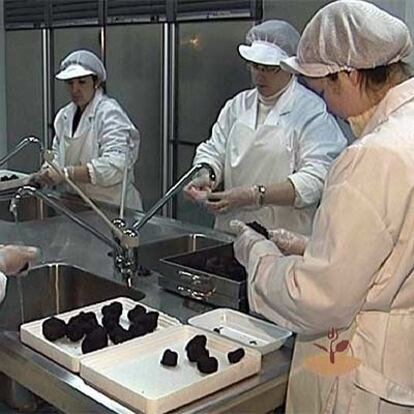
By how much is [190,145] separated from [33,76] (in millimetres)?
1369

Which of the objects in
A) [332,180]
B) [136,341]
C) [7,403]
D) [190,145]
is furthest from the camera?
[190,145]

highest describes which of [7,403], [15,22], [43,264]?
[15,22]

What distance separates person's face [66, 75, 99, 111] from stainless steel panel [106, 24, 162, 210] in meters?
0.49

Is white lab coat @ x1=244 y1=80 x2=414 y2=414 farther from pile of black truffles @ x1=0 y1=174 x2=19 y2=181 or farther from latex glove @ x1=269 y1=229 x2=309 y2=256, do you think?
pile of black truffles @ x1=0 y1=174 x2=19 y2=181

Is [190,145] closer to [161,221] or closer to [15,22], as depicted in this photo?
[161,221]

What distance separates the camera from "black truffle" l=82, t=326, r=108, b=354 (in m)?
1.09

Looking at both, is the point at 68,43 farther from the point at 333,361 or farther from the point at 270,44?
the point at 333,361

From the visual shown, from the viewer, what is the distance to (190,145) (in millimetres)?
2947

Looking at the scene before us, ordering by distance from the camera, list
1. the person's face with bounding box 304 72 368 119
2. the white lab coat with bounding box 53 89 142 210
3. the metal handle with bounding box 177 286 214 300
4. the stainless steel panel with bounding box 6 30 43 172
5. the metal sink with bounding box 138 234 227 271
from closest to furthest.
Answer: the person's face with bounding box 304 72 368 119, the metal handle with bounding box 177 286 214 300, the metal sink with bounding box 138 234 227 271, the white lab coat with bounding box 53 89 142 210, the stainless steel panel with bounding box 6 30 43 172

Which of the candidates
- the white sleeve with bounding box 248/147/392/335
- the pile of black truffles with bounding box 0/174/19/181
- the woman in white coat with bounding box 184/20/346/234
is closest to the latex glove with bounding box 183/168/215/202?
the woman in white coat with bounding box 184/20/346/234

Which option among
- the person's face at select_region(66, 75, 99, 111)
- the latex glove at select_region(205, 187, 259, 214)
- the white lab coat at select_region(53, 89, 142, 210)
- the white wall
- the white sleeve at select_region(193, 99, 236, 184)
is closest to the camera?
the latex glove at select_region(205, 187, 259, 214)

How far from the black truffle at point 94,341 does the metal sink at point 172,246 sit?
1.70 feet

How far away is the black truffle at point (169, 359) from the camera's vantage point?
1.03 meters

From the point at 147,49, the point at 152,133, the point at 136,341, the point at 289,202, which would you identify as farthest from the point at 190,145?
the point at 136,341
